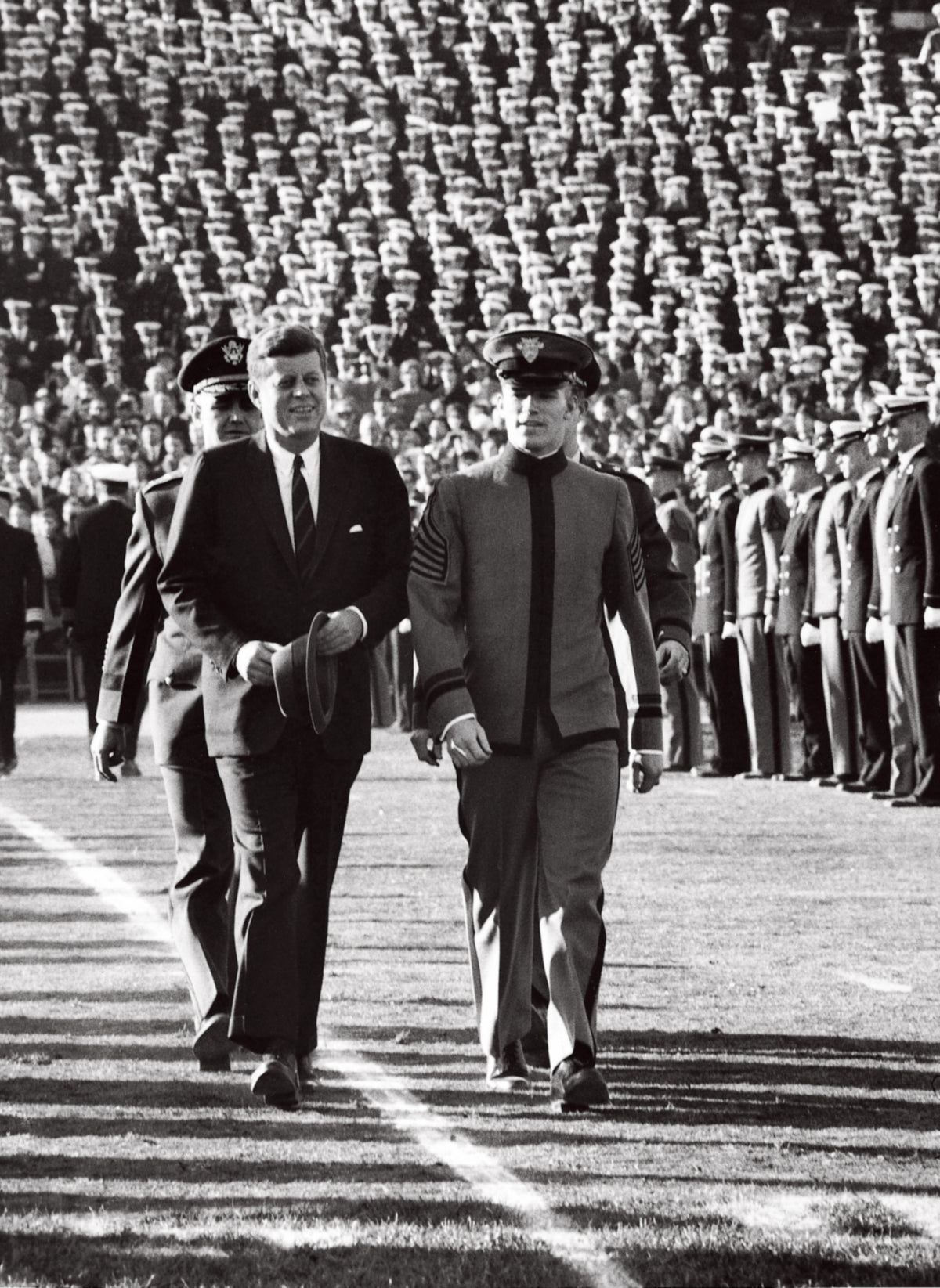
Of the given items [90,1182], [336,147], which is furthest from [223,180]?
[90,1182]

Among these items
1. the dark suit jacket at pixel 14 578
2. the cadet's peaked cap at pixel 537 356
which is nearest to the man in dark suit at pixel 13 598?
the dark suit jacket at pixel 14 578

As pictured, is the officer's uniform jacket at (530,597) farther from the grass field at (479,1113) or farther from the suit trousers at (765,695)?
the suit trousers at (765,695)

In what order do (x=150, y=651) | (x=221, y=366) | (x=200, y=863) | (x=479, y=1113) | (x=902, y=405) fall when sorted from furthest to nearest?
(x=902, y=405) → (x=150, y=651) → (x=221, y=366) → (x=200, y=863) → (x=479, y=1113)

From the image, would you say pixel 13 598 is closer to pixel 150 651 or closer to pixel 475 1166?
pixel 150 651

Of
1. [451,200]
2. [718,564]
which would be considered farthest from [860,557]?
[451,200]

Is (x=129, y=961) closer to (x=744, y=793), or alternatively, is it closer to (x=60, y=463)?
(x=744, y=793)

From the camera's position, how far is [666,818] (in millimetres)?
13461

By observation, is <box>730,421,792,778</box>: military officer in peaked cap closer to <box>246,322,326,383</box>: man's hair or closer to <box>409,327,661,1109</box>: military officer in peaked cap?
<box>409,327,661,1109</box>: military officer in peaked cap

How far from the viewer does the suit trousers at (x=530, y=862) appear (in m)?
6.20

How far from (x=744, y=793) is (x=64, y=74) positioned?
19272 millimetres

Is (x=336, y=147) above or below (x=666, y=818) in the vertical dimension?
above

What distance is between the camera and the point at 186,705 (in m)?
6.78

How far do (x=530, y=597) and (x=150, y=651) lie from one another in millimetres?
1209

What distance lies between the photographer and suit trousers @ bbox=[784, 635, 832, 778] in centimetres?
1570
